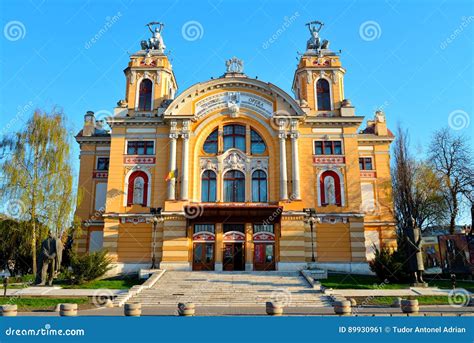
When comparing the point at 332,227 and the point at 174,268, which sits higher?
the point at 332,227

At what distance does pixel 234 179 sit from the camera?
1350 inches

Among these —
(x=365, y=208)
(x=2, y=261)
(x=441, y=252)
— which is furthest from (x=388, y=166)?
(x=2, y=261)

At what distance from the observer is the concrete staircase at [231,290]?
21.2m

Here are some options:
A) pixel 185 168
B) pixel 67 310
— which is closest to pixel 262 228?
pixel 185 168

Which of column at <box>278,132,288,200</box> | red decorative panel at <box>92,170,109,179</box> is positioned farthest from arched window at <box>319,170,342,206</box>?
red decorative panel at <box>92,170,109,179</box>

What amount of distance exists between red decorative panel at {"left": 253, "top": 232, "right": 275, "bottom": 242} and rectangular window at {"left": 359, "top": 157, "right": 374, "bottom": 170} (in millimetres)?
13300

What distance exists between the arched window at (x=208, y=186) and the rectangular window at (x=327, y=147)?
9071 millimetres

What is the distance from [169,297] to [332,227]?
15.8 meters

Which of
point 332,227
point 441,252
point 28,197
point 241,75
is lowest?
point 441,252

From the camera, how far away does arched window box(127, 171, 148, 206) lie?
1344 inches

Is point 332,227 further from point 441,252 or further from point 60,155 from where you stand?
point 60,155

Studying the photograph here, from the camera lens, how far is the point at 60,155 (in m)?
31.7

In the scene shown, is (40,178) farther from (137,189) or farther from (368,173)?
(368,173)

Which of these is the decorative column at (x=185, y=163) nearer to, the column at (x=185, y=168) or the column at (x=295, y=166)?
the column at (x=185, y=168)
